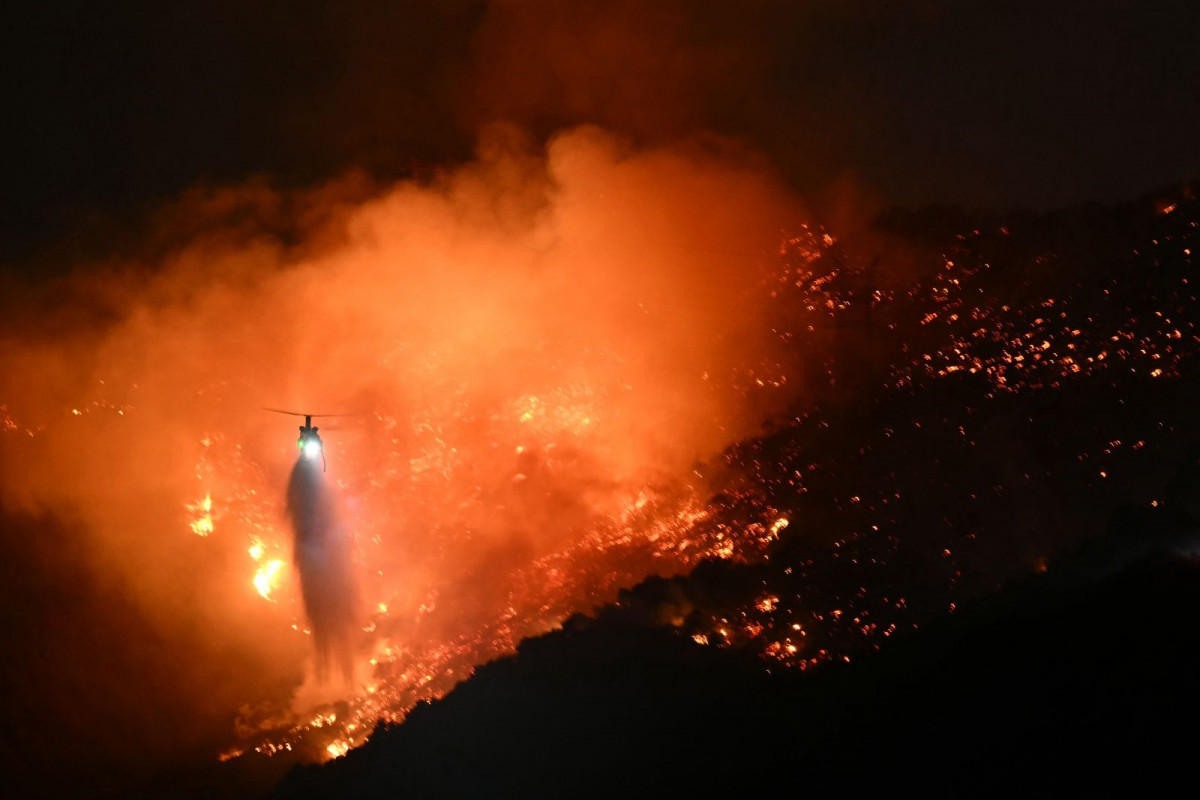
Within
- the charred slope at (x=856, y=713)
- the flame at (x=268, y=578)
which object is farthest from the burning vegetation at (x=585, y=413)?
the charred slope at (x=856, y=713)

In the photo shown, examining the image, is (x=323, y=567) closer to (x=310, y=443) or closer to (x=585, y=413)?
(x=310, y=443)

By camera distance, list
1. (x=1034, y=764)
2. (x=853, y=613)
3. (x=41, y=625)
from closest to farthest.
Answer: (x=1034, y=764) < (x=853, y=613) < (x=41, y=625)

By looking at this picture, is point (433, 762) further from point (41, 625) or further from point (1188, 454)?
point (1188, 454)

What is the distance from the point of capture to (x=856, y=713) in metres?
5.67

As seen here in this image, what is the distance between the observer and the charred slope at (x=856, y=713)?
5414mm

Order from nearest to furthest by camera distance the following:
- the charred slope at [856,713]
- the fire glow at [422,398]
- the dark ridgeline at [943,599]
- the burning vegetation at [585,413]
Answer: the charred slope at [856,713] < the dark ridgeline at [943,599] < the burning vegetation at [585,413] < the fire glow at [422,398]

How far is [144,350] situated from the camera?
7.63 meters

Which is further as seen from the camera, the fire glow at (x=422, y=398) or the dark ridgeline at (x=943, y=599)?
the fire glow at (x=422, y=398)

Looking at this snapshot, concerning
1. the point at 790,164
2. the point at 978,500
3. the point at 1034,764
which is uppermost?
the point at 790,164

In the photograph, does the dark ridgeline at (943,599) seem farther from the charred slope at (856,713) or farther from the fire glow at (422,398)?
the fire glow at (422,398)

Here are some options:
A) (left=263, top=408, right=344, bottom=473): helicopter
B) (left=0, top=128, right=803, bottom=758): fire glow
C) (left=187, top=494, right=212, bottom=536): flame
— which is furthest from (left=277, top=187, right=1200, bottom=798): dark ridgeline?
(left=263, top=408, right=344, bottom=473): helicopter

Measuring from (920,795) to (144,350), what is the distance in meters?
7.17

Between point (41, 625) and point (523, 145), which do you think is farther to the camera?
point (523, 145)

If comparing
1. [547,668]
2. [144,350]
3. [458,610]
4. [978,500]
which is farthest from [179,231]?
[978,500]
